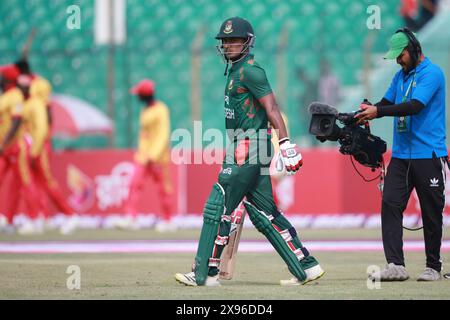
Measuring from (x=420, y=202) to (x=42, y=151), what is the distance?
9.14 m

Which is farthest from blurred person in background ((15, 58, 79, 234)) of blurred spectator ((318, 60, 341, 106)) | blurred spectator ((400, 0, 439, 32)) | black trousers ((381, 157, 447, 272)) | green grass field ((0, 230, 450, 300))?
blurred spectator ((400, 0, 439, 32))

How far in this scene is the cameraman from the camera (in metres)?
9.32

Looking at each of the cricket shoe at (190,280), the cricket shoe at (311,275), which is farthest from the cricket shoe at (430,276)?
the cricket shoe at (190,280)

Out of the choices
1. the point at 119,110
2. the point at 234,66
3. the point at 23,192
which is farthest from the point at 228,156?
the point at 119,110

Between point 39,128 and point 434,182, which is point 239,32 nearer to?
point 434,182

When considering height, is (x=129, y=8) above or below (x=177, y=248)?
above

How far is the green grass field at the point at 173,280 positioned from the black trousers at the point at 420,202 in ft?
1.10

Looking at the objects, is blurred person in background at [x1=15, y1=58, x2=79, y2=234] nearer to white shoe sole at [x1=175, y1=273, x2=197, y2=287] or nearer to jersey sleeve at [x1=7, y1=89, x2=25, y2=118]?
jersey sleeve at [x1=7, y1=89, x2=25, y2=118]

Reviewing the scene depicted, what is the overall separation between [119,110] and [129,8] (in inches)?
124

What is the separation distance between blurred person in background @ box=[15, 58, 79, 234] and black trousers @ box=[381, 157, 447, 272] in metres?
8.68

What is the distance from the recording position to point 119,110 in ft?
75.3

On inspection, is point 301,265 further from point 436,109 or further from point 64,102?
point 64,102

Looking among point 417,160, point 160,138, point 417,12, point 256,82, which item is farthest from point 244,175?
point 417,12

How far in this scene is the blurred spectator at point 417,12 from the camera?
24.3m
